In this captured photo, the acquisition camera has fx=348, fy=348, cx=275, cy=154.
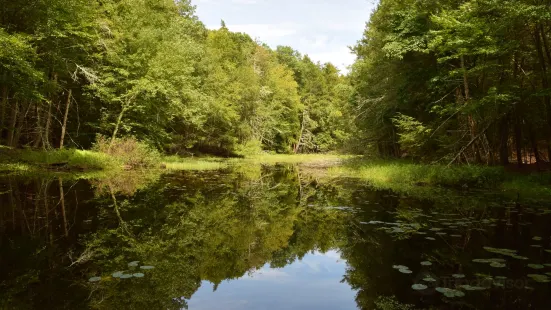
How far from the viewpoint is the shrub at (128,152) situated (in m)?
20.2

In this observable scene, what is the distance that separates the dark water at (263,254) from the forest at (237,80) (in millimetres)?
6761

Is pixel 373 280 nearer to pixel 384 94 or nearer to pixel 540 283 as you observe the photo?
pixel 540 283

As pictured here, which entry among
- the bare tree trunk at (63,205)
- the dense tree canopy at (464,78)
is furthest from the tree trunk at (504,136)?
the bare tree trunk at (63,205)

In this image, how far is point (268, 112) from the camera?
47594mm

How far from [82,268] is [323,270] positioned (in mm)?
3395

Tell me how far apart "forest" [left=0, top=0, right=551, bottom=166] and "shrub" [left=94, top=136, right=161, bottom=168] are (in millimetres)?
385

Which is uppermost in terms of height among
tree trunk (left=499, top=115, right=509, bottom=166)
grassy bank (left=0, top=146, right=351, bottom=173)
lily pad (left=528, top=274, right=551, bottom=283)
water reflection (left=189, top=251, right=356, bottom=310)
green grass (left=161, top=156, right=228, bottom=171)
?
tree trunk (left=499, top=115, right=509, bottom=166)

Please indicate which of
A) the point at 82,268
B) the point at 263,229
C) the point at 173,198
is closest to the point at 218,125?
the point at 173,198

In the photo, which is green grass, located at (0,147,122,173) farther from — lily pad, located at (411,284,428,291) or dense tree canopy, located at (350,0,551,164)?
lily pad, located at (411,284,428,291)

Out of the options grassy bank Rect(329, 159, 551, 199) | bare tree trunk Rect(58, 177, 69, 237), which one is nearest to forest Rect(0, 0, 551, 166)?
grassy bank Rect(329, 159, 551, 199)

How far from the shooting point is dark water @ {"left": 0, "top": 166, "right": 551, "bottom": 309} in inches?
159

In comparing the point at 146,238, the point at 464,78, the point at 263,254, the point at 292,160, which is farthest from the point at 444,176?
the point at 292,160

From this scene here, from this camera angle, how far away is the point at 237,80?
39.5 meters

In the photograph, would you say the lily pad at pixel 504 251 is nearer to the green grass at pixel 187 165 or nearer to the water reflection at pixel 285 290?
the water reflection at pixel 285 290
